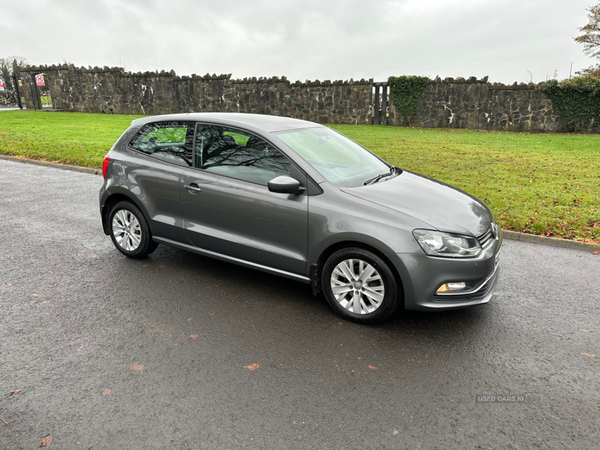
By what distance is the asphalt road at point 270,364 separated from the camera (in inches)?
110

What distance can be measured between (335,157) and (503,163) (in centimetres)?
962

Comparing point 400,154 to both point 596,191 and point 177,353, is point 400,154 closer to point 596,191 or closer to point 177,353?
point 596,191

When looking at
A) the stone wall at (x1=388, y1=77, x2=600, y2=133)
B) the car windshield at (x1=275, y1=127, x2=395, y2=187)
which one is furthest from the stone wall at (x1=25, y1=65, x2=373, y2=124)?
the car windshield at (x1=275, y1=127, x2=395, y2=187)

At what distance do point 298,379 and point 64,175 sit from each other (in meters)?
9.76

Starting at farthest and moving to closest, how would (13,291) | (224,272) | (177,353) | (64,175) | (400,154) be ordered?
(400,154) < (64,175) < (224,272) < (13,291) < (177,353)

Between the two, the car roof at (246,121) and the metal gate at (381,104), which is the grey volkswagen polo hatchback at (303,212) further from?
the metal gate at (381,104)

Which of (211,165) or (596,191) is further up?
(211,165)

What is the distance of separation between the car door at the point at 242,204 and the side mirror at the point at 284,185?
0.41 ft

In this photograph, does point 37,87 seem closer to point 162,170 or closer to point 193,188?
point 162,170

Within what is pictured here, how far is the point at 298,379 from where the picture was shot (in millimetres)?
3299

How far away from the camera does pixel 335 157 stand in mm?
4852

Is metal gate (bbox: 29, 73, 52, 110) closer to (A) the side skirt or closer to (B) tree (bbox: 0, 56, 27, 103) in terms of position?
(B) tree (bbox: 0, 56, 27, 103)

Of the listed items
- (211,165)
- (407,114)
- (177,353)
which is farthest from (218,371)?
(407,114)

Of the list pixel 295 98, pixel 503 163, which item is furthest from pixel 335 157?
pixel 295 98
